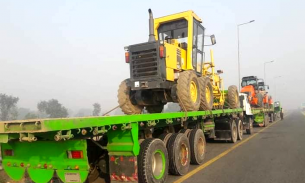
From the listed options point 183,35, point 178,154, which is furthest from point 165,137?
point 183,35

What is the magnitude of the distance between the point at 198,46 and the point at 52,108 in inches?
3321

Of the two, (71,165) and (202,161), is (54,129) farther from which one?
(202,161)

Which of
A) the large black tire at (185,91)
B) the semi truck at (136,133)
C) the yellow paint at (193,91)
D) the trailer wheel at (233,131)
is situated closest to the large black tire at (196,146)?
the semi truck at (136,133)

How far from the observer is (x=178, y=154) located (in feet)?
20.6

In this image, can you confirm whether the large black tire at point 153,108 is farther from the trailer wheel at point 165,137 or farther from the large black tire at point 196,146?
the trailer wheel at point 165,137

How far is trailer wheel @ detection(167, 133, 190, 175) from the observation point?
6.12m

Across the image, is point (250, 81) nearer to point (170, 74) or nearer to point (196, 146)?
point (170, 74)

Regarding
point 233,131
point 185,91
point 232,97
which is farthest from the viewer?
point 232,97

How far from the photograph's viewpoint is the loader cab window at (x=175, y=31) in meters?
8.61

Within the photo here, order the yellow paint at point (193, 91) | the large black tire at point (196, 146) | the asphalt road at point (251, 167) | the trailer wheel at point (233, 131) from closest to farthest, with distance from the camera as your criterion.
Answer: the asphalt road at point (251, 167), the large black tire at point (196, 146), the yellow paint at point (193, 91), the trailer wheel at point (233, 131)

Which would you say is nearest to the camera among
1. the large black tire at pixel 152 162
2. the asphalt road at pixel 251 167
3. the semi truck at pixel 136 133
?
the semi truck at pixel 136 133

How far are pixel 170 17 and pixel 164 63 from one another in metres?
2.07

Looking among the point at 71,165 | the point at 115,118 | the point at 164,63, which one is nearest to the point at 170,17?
the point at 164,63

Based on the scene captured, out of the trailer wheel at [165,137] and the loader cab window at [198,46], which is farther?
the loader cab window at [198,46]
